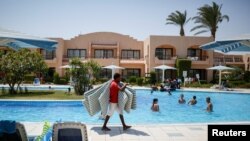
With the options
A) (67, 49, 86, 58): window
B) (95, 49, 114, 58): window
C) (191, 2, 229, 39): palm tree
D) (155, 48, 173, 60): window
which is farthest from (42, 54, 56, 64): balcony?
(191, 2, 229, 39): palm tree

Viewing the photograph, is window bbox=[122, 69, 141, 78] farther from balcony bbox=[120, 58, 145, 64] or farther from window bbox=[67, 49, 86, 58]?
window bbox=[67, 49, 86, 58]

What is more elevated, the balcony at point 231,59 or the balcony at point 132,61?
the balcony at point 231,59

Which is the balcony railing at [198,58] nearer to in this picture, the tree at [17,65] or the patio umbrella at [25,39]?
the tree at [17,65]

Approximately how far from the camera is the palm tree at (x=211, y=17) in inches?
1654

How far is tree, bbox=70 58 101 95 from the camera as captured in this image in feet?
60.8

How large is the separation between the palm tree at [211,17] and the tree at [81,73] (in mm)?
28346

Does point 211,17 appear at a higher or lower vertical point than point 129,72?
higher

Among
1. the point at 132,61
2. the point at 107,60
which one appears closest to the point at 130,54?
the point at 132,61

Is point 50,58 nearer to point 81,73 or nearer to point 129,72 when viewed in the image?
point 129,72

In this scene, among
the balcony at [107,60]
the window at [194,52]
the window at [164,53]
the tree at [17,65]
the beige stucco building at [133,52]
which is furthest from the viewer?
the window at [194,52]

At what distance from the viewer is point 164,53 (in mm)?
40656

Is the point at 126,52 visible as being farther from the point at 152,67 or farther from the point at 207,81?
the point at 207,81

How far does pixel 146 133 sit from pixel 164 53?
110ft

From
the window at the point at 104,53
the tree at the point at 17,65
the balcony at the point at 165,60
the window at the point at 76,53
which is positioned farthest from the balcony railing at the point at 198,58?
the tree at the point at 17,65
